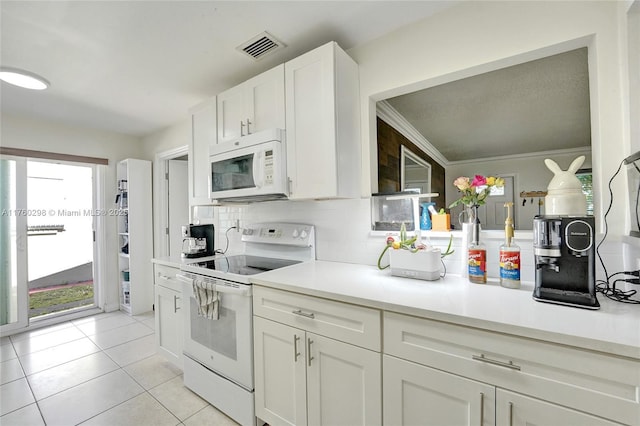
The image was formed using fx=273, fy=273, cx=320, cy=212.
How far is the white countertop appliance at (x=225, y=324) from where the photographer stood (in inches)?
62.6

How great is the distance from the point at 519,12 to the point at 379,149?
41.2 inches

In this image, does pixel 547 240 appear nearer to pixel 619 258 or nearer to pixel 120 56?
→ pixel 619 258

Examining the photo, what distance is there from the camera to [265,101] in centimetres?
195

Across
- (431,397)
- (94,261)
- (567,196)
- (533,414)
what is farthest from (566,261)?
(94,261)

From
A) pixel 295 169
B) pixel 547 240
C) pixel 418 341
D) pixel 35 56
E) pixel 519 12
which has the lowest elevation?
pixel 418 341

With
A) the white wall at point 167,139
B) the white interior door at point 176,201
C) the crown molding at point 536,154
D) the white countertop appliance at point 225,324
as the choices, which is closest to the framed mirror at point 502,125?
the crown molding at point 536,154

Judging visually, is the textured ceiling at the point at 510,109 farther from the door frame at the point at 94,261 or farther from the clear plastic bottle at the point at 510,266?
the door frame at the point at 94,261

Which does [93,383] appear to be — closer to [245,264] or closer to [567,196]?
[245,264]

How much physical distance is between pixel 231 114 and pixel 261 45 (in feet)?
1.84

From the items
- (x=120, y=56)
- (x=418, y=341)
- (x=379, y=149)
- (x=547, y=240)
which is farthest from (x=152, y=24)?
(x=547, y=240)

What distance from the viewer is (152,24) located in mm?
1634

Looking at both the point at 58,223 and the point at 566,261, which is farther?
the point at 58,223

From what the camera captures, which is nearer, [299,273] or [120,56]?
[299,273]

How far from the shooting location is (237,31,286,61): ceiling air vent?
1.77 metres
